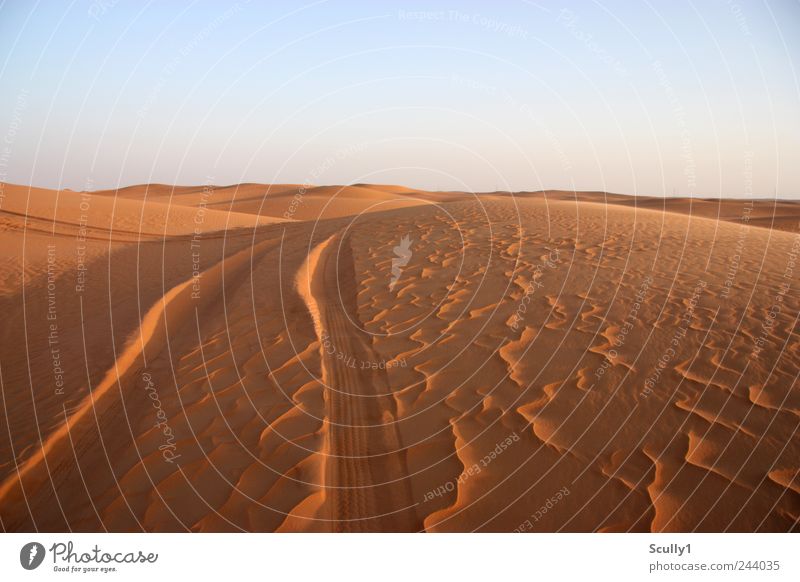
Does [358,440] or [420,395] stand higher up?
[420,395]

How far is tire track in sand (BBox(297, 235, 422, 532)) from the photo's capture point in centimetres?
358

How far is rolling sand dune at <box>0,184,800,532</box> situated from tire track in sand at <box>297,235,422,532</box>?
0.08 ft

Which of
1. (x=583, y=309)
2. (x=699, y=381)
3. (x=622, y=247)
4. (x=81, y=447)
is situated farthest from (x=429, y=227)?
(x=81, y=447)

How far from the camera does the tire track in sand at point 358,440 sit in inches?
141

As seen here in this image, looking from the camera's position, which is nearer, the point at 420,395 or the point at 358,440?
the point at 358,440

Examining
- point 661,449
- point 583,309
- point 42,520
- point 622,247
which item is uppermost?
point 622,247

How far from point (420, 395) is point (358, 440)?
3.31ft

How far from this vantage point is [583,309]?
6953mm

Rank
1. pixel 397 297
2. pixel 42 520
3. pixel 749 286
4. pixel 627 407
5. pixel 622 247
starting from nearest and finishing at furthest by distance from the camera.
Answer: pixel 42 520 < pixel 627 407 < pixel 749 286 < pixel 397 297 < pixel 622 247

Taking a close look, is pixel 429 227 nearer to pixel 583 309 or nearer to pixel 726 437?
pixel 583 309

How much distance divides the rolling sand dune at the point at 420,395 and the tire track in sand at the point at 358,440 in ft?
0.08

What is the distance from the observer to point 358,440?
447cm

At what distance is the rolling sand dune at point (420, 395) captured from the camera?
3.64 meters

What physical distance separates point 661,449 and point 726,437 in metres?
0.67
